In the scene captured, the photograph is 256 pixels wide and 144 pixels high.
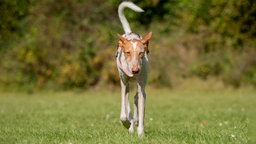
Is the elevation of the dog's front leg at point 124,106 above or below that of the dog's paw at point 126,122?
above

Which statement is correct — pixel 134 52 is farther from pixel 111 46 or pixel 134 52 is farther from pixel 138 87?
pixel 111 46

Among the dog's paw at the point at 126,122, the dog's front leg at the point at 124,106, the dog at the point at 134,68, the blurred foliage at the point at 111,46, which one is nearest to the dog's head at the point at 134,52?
the dog at the point at 134,68

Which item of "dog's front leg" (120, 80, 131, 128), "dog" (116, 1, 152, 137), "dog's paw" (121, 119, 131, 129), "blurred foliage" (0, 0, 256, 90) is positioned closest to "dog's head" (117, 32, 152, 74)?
"dog" (116, 1, 152, 137)

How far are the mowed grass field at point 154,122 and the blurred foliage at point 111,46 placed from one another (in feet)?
2.79

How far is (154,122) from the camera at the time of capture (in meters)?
11.5

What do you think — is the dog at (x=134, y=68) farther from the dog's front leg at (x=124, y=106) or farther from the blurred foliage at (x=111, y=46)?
the blurred foliage at (x=111, y=46)

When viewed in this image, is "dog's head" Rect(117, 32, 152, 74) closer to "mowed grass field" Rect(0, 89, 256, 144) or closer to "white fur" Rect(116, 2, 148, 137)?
"white fur" Rect(116, 2, 148, 137)

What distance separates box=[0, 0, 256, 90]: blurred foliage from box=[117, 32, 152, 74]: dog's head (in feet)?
56.0

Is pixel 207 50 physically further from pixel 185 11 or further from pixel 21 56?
pixel 21 56

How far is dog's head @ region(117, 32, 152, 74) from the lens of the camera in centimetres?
776

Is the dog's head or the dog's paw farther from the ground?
the dog's head

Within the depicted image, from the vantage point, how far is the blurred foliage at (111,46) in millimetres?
25094

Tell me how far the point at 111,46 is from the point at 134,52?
57.5ft

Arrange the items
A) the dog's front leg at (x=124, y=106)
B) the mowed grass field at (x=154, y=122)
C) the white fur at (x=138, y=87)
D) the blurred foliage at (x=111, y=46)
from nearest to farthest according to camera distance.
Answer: the mowed grass field at (x=154, y=122), the white fur at (x=138, y=87), the dog's front leg at (x=124, y=106), the blurred foliage at (x=111, y=46)
